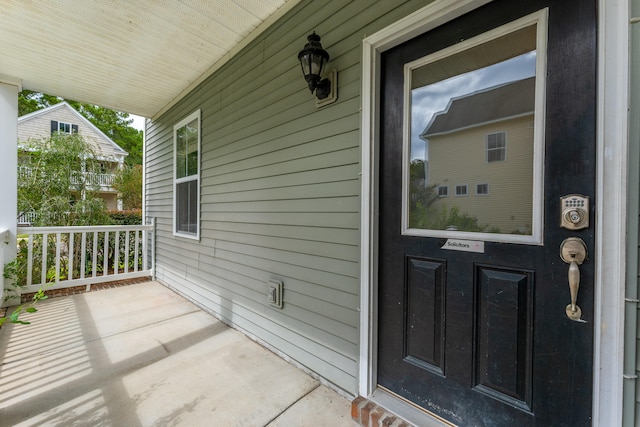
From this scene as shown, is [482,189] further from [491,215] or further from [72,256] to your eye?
[72,256]

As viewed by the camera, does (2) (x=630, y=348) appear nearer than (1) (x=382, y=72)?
Yes

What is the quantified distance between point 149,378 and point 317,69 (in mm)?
2387

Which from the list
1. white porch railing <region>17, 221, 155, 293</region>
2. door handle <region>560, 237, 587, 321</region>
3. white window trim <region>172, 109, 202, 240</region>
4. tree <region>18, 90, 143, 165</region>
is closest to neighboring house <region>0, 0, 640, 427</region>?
door handle <region>560, 237, 587, 321</region>

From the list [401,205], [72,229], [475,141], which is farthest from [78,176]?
[475,141]

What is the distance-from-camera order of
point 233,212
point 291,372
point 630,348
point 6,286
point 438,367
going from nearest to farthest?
point 630,348
point 438,367
point 291,372
point 233,212
point 6,286

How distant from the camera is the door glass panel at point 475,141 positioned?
3.88ft

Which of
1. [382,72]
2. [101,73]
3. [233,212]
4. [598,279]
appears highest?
[101,73]

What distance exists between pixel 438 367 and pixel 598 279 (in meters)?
0.80

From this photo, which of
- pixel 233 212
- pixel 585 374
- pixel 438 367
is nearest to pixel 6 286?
pixel 233 212

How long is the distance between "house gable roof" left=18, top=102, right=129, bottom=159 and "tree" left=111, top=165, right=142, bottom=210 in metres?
2.47

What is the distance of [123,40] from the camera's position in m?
2.64

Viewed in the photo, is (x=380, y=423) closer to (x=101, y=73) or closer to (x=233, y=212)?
(x=233, y=212)

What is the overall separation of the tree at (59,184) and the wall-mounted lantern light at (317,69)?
5.45m

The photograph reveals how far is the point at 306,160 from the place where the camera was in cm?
201
